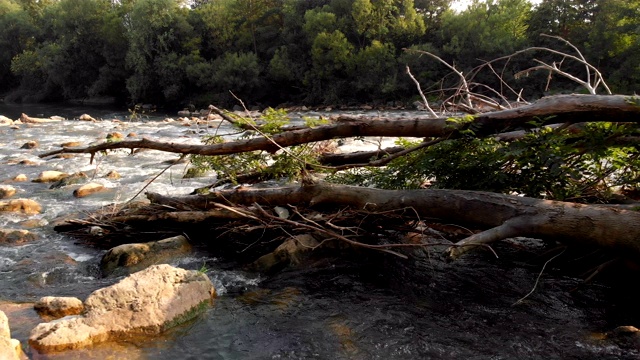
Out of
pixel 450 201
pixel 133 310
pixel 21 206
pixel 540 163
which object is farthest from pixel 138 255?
pixel 540 163

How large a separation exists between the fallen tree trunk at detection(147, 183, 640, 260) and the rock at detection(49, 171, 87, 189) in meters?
6.22

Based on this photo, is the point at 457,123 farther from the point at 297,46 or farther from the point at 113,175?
the point at 297,46

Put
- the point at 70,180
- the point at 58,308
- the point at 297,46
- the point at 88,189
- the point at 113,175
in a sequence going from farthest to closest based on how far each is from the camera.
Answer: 1. the point at 297,46
2. the point at 113,175
3. the point at 70,180
4. the point at 88,189
5. the point at 58,308

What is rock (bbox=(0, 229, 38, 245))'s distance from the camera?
6512mm

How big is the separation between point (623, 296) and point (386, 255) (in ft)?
7.81

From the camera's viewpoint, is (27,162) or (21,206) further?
(27,162)

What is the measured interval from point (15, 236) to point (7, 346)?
4050mm

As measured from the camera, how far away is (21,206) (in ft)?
27.3

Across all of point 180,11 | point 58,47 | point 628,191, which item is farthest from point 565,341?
point 58,47

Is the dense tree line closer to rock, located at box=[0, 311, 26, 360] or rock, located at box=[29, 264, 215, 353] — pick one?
rock, located at box=[29, 264, 215, 353]

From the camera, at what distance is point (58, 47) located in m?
50.7

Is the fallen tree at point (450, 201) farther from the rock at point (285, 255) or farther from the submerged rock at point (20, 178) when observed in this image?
the submerged rock at point (20, 178)

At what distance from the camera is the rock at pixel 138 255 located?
5.36 meters

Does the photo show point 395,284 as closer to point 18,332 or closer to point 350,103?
point 18,332
